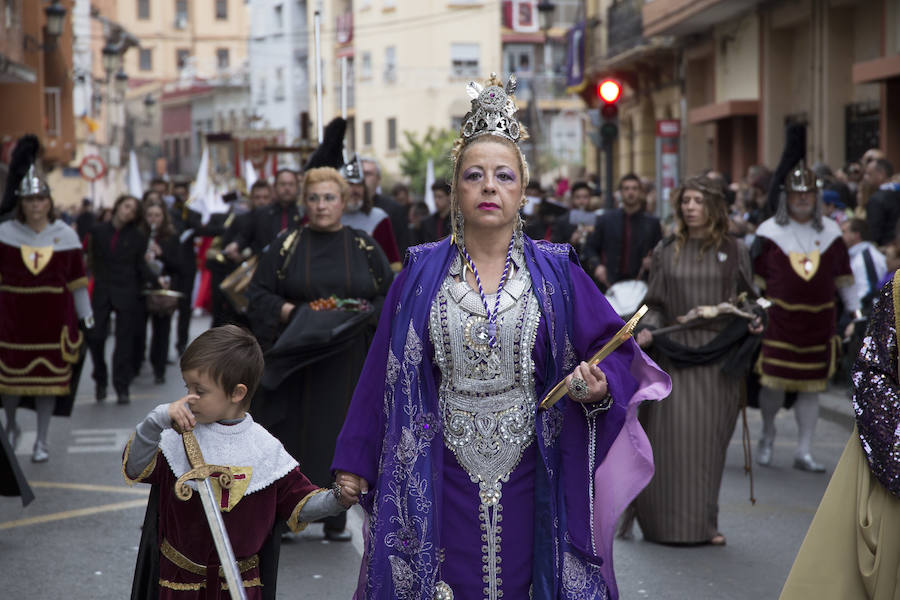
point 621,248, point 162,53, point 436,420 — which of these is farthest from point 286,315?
point 162,53

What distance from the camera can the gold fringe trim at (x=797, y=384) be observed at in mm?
10320

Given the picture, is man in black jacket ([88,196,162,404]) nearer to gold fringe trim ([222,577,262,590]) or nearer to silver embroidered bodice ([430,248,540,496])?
gold fringe trim ([222,577,262,590])

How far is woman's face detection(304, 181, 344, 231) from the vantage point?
7.66 metres

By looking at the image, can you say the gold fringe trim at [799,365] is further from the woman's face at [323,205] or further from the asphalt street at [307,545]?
the woman's face at [323,205]

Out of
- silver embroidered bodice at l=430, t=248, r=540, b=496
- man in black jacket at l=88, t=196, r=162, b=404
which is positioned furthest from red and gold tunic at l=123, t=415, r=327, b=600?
man in black jacket at l=88, t=196, r=162, b=404

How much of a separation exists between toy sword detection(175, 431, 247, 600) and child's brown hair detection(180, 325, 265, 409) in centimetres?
20

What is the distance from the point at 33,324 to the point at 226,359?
6.85 meters

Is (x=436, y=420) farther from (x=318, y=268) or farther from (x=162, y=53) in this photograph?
(x=162, y=53)

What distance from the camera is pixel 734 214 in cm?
1507

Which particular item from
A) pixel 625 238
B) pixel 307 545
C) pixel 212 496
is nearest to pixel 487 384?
pixel 212 496

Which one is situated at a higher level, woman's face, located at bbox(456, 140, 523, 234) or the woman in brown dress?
woman's face, located at bbox(456, 140, 523, 234)

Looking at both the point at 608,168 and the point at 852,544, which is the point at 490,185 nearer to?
the point at 852,544

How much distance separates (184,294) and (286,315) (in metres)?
10.1

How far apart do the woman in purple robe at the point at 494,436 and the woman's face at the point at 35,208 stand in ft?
22.5
